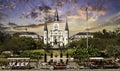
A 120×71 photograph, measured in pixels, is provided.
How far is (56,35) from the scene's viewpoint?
32.7m

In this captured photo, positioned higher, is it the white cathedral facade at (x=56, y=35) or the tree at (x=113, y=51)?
the white cathedral facade at (x=56, y=35)

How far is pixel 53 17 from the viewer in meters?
32.9

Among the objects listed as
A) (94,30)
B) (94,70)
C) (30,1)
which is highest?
(30,1)

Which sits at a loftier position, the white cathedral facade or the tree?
the white cathedral facade

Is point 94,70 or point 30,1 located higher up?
point 30,1

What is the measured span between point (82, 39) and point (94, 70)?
6.55 metres

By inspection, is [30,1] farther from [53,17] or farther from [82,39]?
[82,39]

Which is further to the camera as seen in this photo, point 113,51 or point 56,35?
point 56,35

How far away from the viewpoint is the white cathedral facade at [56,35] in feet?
107

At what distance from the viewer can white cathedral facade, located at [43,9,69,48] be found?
107ft

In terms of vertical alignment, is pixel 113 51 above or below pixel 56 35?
below

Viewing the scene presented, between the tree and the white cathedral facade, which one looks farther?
the white cathedral facade

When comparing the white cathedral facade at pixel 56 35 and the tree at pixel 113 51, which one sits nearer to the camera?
the tree at pixel 113 51

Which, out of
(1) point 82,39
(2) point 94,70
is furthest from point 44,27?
(2) point 94,70
